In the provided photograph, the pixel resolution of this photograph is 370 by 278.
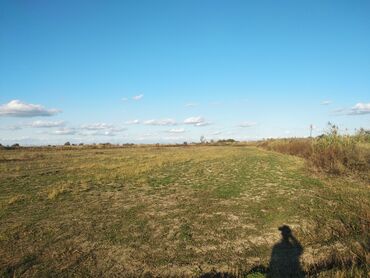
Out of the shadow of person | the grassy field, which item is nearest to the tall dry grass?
the grassy field

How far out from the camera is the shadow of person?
23.6ft

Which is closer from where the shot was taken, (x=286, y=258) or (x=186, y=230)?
(x=286, y=258)

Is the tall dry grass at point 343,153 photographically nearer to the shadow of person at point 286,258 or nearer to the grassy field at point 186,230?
the grassy field at point 186,230

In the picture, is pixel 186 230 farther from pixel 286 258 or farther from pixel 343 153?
pixel 343 153

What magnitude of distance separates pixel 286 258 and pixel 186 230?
10.0 feet

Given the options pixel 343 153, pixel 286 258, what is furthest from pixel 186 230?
pixel 343 153

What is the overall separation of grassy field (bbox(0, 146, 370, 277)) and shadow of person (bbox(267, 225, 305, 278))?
0.05 metres

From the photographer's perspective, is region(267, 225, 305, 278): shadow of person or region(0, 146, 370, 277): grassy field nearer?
region(267, 225, 305, 278): shadow of person

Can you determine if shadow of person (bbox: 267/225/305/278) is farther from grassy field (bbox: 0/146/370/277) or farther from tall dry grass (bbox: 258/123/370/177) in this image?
tall dry grass (bbox: 258/123/370/177)

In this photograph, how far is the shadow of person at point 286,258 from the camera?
721 cm

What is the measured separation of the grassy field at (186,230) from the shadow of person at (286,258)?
0.15 feet

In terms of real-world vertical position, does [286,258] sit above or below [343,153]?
below

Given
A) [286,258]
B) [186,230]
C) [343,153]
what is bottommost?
[286,258]

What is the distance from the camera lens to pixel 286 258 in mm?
8000
